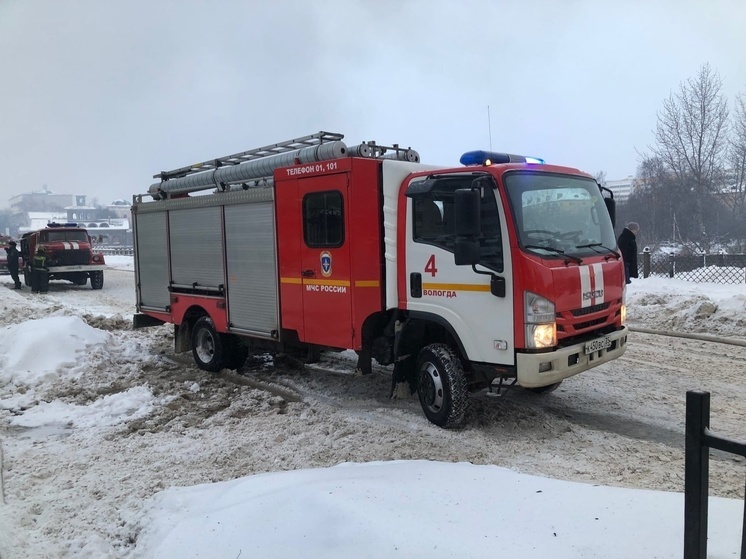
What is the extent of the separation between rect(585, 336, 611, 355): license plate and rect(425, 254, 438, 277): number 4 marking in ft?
5.27

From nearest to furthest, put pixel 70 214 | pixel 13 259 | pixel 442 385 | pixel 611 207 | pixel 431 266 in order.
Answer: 1. pixel 442 385
2. pixel 431 266
3. pixel 611 207
4. pixel 13 259
5. pixel 70 214

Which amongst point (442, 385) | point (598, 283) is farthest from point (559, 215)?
point (442, 385)

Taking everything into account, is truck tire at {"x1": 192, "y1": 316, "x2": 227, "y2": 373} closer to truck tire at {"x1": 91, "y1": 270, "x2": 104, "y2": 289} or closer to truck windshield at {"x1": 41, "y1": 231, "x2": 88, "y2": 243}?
truck tire at {"x1": 91, "y1": 270, "x2": 104, "y2": 289}

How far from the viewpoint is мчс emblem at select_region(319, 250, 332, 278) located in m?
6.44

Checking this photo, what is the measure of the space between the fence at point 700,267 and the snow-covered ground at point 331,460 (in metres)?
7.34

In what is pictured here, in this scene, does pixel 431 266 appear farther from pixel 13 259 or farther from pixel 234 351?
pixel 13 259

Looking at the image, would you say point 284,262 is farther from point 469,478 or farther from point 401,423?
point 469,478

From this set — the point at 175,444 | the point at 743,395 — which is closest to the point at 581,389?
the point at 743,395

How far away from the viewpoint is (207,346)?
8.65 m

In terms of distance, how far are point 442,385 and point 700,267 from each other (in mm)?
13968

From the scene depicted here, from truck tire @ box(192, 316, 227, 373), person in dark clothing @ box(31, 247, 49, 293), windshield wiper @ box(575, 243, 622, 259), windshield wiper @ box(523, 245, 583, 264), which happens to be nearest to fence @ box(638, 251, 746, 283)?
windshield wiper @ box(575, 243, 622, 259)

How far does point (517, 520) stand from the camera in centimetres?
337

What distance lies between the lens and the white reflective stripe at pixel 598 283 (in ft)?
17.5

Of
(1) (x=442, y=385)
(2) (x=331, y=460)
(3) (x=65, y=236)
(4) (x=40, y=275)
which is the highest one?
(3) (x=65, y=236)
